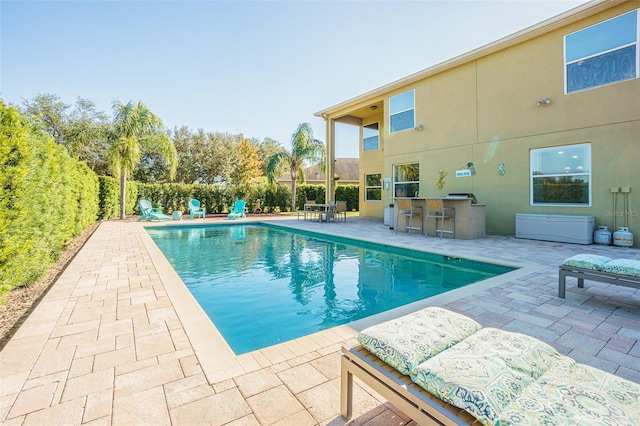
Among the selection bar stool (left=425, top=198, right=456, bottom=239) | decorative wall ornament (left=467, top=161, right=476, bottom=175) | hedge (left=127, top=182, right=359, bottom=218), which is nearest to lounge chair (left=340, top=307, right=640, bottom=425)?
bar stool (left=425, top=198, right=456, bottom=239)

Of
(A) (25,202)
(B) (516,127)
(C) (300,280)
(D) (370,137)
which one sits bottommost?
(C) (300,280)

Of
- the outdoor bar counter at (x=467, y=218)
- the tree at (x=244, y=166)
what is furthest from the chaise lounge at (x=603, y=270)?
the tree at (x=244, y=166)

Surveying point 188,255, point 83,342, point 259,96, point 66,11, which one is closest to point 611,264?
point 83,342

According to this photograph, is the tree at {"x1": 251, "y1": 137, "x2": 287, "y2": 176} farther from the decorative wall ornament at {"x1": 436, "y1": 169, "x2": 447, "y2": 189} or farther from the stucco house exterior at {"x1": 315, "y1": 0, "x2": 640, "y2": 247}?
the decorative wall ornament at {"x1": 436, "y1": 169, "x2": 447, "y2": 189}

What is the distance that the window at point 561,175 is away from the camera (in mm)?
8234

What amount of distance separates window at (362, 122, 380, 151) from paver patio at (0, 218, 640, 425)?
41.9ft

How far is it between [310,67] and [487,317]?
13.9 meters

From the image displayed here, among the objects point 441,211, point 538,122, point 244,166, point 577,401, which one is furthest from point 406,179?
point 244,166

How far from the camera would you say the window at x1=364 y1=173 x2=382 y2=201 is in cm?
1634

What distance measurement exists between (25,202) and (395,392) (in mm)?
4828

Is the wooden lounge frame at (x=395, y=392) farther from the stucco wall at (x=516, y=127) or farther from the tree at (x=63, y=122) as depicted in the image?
the tree at (x=63, y=122)

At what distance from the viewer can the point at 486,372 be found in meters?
1.39

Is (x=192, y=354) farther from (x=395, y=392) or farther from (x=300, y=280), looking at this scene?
(x=300, y=280)

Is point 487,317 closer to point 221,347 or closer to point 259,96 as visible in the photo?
point 221,347
